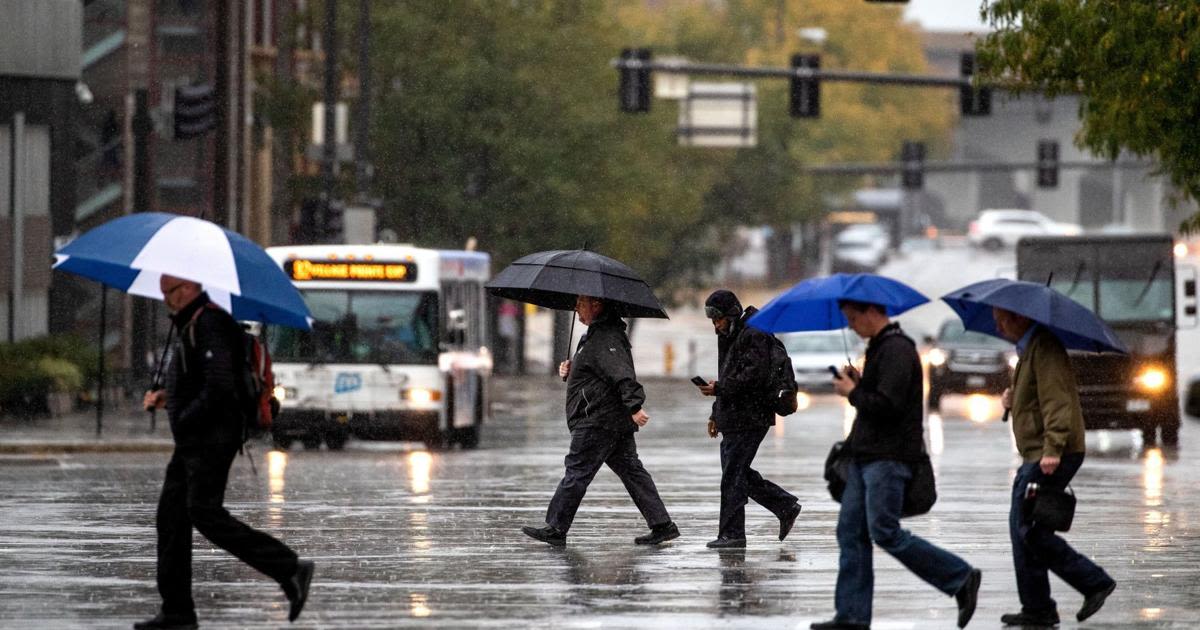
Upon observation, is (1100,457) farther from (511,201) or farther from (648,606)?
(511,201)

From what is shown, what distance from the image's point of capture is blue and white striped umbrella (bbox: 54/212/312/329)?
1080 cm

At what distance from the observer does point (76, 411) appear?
33.6m

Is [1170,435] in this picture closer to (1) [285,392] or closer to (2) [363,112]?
(1) [285,392]

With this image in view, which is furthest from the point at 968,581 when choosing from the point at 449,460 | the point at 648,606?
the point at 449,460

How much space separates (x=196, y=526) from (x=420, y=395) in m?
18.1

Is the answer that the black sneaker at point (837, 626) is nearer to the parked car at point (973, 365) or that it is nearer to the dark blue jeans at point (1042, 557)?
the dark blue jeans at point (1042, 557)

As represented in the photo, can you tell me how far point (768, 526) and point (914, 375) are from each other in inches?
246

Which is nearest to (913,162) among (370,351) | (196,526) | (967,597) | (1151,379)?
(1151,379)

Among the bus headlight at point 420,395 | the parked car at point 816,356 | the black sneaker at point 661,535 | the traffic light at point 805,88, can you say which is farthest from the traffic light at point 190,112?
the black sneaker at point 661,535

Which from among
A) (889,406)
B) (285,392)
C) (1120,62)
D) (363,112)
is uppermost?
(363,112)

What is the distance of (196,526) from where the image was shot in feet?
34.7

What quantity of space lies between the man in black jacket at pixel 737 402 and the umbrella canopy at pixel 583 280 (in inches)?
21.3

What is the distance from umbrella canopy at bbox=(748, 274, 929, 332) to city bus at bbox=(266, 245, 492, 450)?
16385 mm

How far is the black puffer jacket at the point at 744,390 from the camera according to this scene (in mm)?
14773
